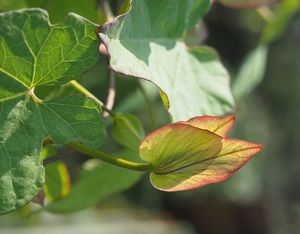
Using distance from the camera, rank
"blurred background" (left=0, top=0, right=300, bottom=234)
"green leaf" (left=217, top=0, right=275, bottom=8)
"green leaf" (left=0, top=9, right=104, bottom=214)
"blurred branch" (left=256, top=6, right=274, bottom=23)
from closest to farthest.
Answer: "green leaf" (left=0, top=9, right=104, bottom=214) < "green leaf" (left=217, top=0, right=275, bottom=8) < "blurred branch" (left=256, top=6, right=274, bottom=23) < "blurred background" (left=0, top=0, right=300, bottom=234)

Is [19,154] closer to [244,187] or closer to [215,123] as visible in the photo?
[215,123]

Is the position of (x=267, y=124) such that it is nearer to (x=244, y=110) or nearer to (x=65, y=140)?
(x=244, y=110)

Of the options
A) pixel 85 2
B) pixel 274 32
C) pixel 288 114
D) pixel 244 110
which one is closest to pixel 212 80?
pixel 85 2

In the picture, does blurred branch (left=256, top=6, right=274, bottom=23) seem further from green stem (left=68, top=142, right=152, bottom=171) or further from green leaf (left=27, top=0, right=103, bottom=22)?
green stem (left=68, top=142, right=152, bottom=171)

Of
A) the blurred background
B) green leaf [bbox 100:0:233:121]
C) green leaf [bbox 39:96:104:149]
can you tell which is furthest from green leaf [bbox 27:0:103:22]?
the blurred background

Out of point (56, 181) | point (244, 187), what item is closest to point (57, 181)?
point (56, 181)
